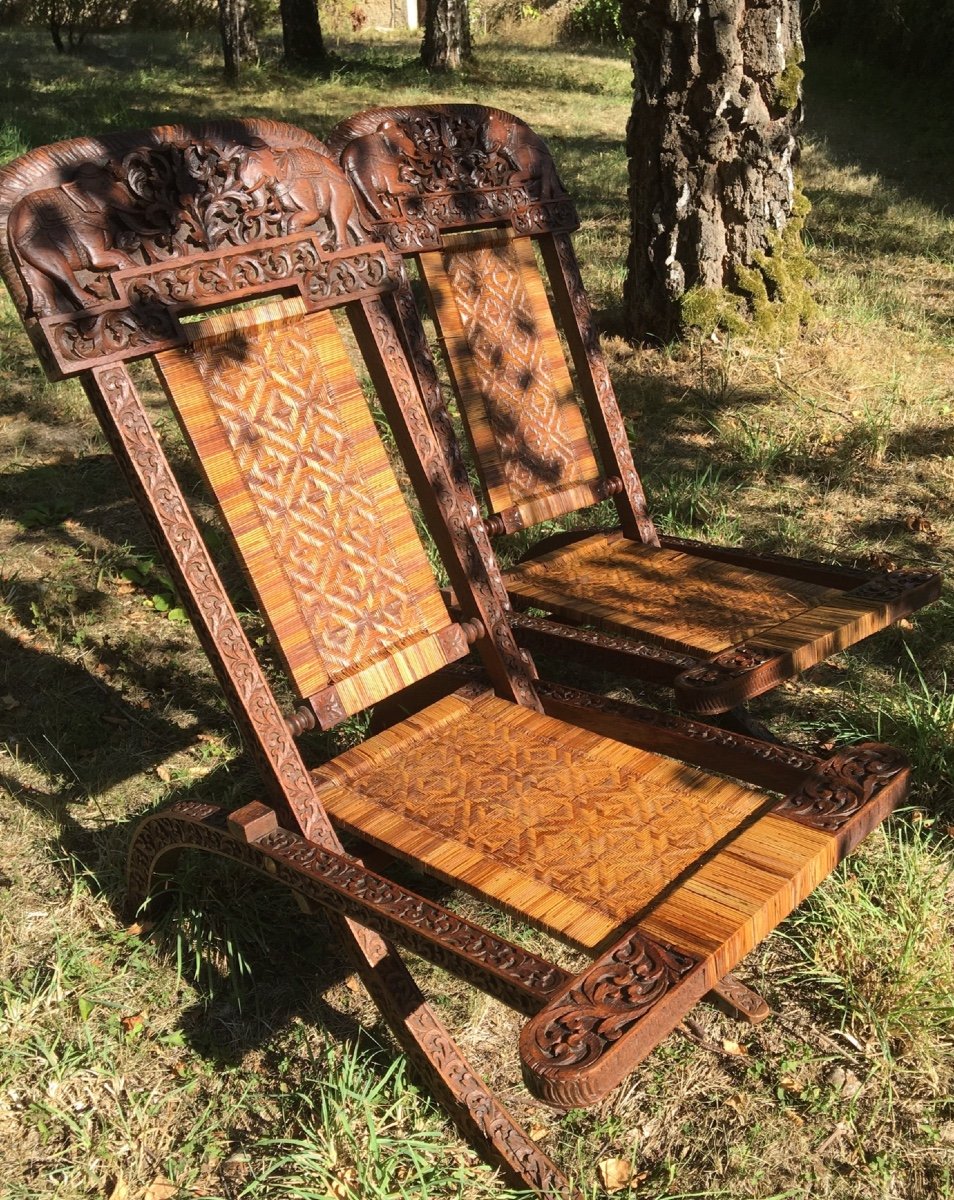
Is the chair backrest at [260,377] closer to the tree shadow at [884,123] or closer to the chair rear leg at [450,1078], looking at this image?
the chair rear leg at [450,1078]

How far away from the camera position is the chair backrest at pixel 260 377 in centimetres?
217

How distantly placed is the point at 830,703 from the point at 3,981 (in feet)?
8.21

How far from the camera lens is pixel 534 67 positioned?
15.9 meters

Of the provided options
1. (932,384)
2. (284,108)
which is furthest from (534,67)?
(932,384)

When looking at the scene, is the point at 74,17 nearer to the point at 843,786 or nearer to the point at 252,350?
the point at 252,350

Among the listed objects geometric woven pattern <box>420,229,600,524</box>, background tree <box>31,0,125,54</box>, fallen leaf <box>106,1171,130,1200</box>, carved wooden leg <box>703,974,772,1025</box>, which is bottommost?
carved wooden leg <box>703,974,772,1025</box>

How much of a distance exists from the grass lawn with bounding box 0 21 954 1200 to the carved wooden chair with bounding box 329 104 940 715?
21.9 inches

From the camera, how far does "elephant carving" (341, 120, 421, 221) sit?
9.14ft

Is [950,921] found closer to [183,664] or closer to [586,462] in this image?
[586,462]

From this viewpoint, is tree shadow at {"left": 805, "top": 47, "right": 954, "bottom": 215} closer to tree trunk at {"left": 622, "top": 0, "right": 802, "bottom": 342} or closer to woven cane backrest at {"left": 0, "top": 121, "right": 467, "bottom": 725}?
tree trunk at {"left": 622, "top": 0, "right": 802, "bottom": 342}

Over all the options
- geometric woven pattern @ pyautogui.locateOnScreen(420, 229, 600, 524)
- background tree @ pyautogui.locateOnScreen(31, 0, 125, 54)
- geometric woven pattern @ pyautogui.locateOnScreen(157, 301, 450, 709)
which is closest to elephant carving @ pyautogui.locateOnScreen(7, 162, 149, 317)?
geometric woven pattern @ pyautogui.locateOnScreen(157, 301, 450, 709)

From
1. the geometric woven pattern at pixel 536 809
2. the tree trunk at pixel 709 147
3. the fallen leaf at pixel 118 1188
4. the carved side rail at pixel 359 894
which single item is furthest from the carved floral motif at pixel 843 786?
the tree trunk at pixel 709 147

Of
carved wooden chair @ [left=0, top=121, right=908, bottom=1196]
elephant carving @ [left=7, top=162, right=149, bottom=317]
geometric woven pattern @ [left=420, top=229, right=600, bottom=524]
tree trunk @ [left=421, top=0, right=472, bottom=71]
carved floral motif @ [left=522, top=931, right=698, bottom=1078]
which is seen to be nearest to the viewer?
carved floral motif @ [left=522, top=931, right=698, bottom=1078]

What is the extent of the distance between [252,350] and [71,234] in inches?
18.7
